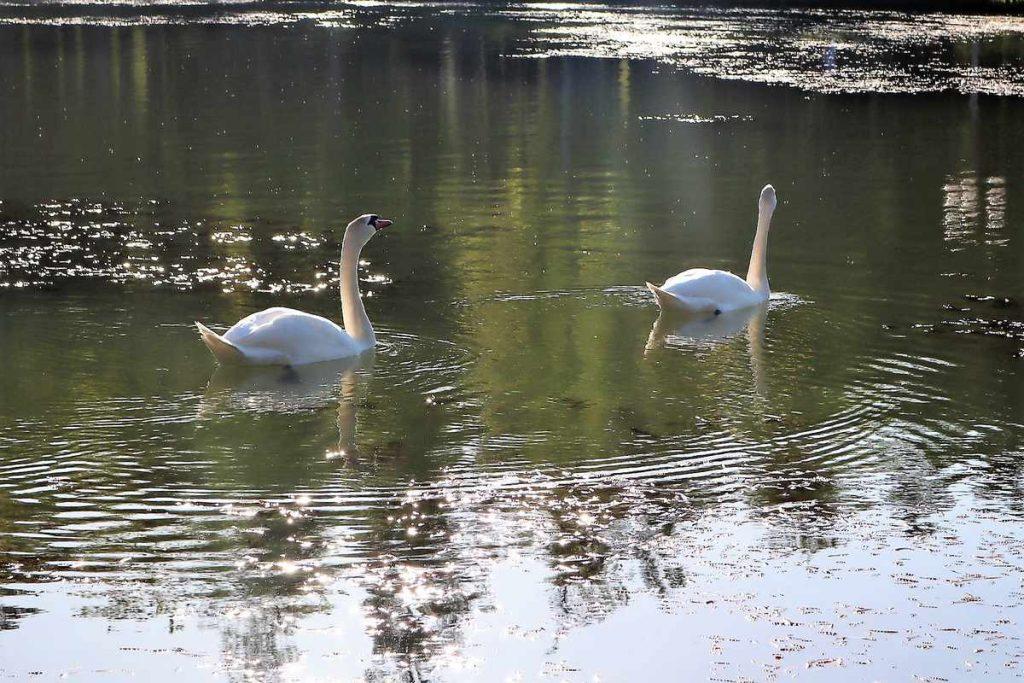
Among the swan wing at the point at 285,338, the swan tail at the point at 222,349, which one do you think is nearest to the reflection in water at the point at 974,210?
the swan wing at the point at 285,338

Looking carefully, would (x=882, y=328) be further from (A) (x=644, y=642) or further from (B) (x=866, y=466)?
(A) (x=644, y=642)

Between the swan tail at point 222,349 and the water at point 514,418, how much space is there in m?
0.20

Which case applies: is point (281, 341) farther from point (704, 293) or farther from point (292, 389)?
point (704, 293)

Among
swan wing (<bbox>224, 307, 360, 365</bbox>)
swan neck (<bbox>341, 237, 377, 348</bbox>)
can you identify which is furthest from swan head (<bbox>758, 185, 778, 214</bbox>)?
swan wing (<bbox>224, 307, 360, 365</bbox>)

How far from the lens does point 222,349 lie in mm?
11492

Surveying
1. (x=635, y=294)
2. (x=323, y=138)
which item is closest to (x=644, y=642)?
(x=635, y=294)

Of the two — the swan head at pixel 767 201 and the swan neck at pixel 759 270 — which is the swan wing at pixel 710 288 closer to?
the swan neck at pixel 759 270

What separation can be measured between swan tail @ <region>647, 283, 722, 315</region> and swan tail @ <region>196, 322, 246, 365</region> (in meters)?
3.81

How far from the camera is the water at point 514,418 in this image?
699 centimetres

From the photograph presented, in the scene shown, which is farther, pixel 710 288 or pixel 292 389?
pixel 710 288

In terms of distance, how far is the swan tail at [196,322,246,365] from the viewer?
11242mm

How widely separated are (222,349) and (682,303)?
14.0 feet

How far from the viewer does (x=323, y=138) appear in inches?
1074

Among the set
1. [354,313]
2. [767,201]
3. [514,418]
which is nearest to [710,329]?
[767,201]
